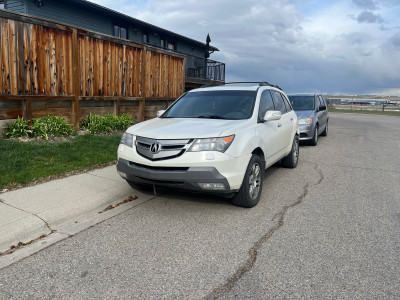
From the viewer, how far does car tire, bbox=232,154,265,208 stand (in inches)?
179

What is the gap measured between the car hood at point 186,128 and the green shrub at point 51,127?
384cm

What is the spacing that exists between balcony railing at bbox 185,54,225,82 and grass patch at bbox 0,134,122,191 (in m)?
14.3

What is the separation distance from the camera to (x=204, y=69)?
22.6 m

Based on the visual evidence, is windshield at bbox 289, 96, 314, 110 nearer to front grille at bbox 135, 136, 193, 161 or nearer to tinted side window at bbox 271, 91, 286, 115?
tinted side window at bbox 271, 91, 286, 115

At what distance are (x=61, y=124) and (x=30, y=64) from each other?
1.51 m

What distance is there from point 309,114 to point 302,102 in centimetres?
118

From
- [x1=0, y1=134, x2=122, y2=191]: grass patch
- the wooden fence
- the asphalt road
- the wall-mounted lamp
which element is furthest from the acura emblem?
the wall-mounted lamp

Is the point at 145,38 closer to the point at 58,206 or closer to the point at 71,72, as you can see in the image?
the point at 71,72

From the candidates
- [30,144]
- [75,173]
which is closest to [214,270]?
[75,173]

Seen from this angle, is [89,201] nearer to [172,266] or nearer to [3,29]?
[172,266]

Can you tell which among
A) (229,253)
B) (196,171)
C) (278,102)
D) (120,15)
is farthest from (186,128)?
(120,15)

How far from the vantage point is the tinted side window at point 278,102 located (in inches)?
257

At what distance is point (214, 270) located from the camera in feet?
10.3

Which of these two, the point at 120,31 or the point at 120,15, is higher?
the point at 120,15
